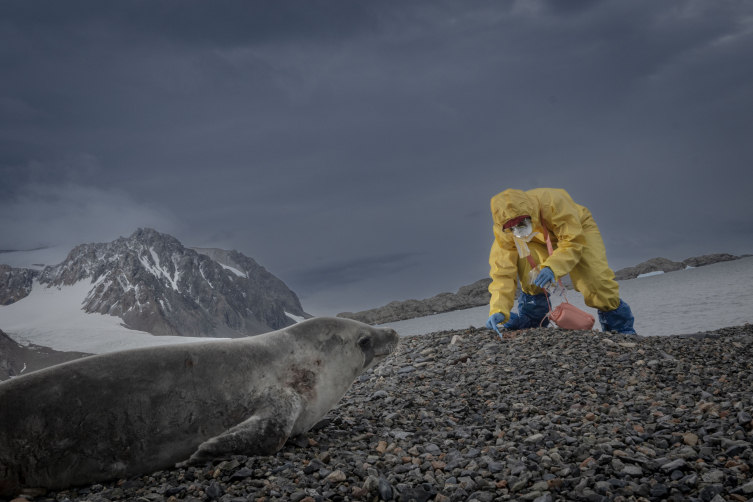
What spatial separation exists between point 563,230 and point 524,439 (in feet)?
18.5

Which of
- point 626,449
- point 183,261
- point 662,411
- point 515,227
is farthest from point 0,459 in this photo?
point 183,261

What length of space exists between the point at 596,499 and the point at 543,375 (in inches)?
144

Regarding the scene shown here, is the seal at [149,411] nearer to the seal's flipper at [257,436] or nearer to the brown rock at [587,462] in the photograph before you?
the seal's flipper at [257,436]

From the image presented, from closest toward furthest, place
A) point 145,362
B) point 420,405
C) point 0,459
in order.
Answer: point 0,459
point 145,362
point 420,405

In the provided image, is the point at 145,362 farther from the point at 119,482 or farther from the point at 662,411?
the point at 662,411

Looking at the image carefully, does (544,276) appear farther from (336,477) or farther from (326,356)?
(336,477)

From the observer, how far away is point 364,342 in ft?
16.1

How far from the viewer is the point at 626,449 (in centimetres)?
343

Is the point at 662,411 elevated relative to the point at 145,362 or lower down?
lower down

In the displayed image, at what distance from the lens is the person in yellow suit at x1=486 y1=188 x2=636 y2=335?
8461 mm

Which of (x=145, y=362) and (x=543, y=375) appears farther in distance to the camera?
(x=543, y=375)

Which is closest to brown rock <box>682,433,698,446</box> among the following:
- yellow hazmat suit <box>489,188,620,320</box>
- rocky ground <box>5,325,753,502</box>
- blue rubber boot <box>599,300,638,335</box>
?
rocky ground <box>5,325,753,502</box>

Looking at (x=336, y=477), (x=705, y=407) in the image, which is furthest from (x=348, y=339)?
(x=705, y=407)

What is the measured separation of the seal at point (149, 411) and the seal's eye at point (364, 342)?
27.7 inches
